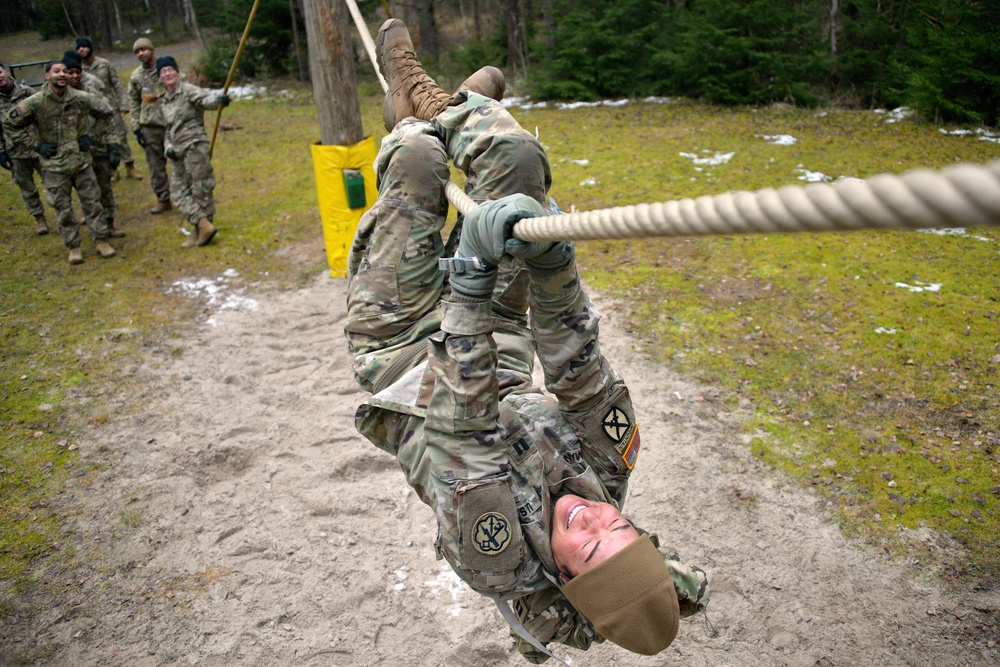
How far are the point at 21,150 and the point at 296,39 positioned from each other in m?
8.69

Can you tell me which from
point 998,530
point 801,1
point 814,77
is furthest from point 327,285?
point 801,1

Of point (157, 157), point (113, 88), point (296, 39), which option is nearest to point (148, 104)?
point (157, 157)

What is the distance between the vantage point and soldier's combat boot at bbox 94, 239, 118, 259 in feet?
24.4

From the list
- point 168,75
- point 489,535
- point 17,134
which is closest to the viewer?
point 489,535

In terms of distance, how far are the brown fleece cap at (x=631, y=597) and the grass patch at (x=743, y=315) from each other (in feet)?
6.42

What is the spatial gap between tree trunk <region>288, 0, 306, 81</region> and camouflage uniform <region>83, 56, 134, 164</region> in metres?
5.69

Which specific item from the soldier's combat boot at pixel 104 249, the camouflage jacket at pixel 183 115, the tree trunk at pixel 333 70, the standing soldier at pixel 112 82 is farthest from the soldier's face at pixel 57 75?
the tree trunk at pixel 333 70

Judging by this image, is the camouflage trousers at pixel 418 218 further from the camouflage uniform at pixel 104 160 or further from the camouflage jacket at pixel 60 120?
the camouflage uniform at pixel 104 160

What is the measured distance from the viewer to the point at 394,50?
333 cm

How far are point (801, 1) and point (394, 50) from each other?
13025mm

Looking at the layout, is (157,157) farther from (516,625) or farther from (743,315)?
(516,625)

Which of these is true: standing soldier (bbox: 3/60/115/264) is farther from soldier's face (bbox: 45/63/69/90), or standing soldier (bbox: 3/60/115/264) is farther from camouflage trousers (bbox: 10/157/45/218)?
camouflage trousers (bbox: 10/157/45/218)

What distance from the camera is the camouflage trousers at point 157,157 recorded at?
8333 mm

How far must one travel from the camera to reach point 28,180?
7980 mm
